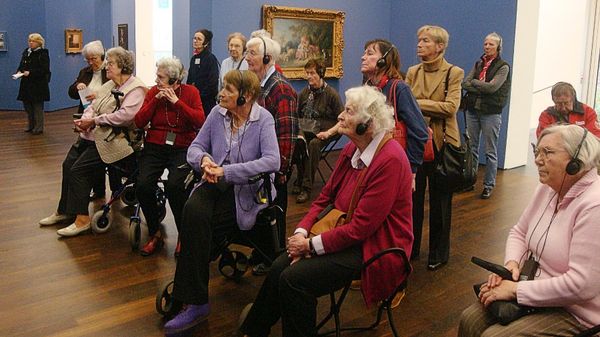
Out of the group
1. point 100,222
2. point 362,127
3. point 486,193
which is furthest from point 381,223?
point 486,193

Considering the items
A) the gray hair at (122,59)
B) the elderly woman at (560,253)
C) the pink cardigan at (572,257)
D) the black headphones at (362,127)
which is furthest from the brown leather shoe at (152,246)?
the pink cardigan at (572,257)

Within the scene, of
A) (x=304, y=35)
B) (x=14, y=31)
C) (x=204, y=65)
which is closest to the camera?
(x=204, y=65)

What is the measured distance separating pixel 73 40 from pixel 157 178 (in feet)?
36.4

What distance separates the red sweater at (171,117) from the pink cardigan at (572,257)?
9.11ft

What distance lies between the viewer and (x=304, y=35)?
8391 millimetres

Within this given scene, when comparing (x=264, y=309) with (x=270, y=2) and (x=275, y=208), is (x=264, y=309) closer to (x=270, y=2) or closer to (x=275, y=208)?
(x=275, y=208)

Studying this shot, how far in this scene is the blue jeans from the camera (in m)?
6.55

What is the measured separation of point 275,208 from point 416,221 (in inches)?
51.7

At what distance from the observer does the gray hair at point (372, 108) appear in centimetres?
281

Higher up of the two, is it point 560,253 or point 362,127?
point 362,127

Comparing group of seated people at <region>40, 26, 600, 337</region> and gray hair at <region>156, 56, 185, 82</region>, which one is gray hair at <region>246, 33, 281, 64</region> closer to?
group of seated people at <region>40, 26, 600, 337</region>

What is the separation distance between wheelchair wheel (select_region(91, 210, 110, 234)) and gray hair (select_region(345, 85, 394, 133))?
286 cm

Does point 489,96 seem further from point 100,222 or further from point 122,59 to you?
point 100,222

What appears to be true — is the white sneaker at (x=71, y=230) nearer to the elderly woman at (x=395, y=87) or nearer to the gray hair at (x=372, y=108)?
the elderly woman at (x=395, y=87)
